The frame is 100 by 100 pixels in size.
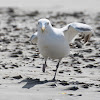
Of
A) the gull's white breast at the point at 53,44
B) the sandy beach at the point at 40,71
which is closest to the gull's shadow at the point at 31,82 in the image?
the sandy beach at the point at 40,71

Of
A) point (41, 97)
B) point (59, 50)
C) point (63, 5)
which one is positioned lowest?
point (41, 97)

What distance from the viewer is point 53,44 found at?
609cm

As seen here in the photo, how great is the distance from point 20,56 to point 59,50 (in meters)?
2.15

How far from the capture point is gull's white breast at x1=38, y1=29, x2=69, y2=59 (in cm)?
606

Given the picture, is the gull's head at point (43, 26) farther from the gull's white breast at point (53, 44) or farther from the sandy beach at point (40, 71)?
the sandy beach at point (40, 71)

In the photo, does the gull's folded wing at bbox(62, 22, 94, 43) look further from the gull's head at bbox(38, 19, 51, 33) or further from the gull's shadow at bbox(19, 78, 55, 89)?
the gull's shadow at bbox(19, 78, 55, 89)

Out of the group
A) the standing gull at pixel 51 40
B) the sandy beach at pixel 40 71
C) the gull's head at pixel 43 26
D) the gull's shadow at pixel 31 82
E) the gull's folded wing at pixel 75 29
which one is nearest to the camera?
the sandy beach at pixel 40 71

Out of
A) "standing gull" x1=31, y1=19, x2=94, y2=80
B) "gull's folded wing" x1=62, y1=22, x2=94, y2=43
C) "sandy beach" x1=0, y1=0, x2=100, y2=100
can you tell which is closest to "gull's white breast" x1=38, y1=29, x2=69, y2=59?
"standing gull" x1=31, y1=19, x2=94, y2=80

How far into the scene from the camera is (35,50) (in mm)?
9023

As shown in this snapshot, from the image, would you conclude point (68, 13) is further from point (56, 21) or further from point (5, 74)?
point (5, 74)

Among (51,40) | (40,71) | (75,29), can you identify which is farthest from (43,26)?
(40,71)

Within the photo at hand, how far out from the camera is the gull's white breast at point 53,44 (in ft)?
19.9

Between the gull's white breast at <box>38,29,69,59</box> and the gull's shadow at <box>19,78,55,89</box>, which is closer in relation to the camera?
the gull's shadow at <box>19,78,55,89</box>

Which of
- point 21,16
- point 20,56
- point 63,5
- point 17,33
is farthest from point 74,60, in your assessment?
point 63,5
